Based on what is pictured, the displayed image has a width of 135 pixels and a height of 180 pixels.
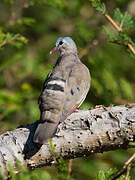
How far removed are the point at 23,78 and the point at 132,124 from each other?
4.31 metres

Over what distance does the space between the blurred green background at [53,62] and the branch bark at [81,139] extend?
1006 millimetres

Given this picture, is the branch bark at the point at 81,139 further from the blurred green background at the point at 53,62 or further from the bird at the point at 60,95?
the blurred green background at the point at 53,62

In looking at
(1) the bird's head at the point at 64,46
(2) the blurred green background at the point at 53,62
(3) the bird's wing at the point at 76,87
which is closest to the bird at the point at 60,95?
(3) the bird's wing at the point at 76,87

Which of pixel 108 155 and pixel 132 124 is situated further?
pixel 108 155

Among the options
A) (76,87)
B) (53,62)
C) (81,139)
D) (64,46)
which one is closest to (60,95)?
(76,87)

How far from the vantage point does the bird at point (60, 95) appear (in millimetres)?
3263

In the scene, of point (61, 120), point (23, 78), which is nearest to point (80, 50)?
point (23, 78)

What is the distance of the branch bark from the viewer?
116 inches

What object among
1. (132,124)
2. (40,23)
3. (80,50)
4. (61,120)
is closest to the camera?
(132,124)

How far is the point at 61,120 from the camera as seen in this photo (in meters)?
3.27

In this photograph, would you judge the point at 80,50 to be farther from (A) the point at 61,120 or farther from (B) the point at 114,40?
(A) the point at 61,120

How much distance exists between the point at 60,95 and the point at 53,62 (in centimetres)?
380

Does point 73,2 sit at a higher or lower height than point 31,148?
higher

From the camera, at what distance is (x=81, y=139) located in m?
2.98
